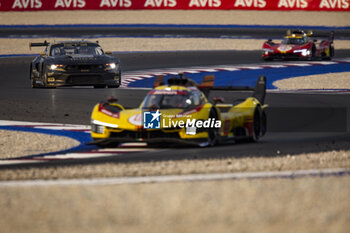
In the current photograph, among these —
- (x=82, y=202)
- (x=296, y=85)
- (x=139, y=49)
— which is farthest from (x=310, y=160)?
(x=139, y=49)

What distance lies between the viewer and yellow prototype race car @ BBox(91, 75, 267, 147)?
1173cm

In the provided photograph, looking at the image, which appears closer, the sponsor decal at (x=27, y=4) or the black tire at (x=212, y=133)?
the black tire at (x=212, y=133)

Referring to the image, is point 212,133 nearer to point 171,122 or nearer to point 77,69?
point 171,122

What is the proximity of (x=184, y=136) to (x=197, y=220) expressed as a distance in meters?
Answer: 5.05

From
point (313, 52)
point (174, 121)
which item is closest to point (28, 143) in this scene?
point (174, 121)

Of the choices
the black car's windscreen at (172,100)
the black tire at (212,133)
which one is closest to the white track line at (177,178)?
the black tire at (212,133)

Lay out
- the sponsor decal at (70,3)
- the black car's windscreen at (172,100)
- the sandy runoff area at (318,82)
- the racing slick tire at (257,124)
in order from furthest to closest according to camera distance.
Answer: the sponsor decal at (70,3), the sandy runoff area at (318,82), the racing slick tire at (257,124), the black car's windscreen at (172,100)

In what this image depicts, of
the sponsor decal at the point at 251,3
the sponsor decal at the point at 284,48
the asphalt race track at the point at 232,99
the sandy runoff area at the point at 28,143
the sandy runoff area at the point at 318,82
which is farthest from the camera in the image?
the sponsor decal at the point at 251,3

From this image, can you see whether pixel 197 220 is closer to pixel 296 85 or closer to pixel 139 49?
pixel 296 85

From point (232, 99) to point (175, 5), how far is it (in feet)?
83.3

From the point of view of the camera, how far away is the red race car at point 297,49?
29.5 metres

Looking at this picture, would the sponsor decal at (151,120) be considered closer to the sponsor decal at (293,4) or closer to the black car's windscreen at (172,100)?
the black car's windscreen at (172,100)

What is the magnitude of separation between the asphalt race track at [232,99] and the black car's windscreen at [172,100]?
2.42 feet

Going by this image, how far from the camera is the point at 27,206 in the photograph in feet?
24.5
